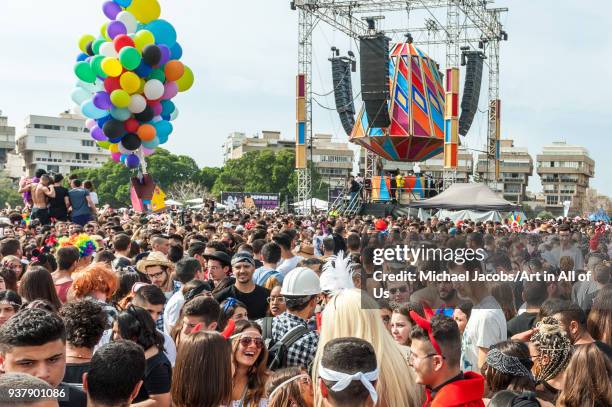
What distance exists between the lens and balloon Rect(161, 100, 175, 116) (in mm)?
13875

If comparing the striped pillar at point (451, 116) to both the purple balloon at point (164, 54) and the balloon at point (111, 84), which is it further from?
the balloon at point (111, 84)

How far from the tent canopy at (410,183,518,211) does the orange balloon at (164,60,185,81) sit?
8.66m

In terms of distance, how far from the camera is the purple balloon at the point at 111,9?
42.9 ft

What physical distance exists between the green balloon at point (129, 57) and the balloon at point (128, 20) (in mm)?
730

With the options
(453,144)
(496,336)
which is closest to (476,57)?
(453,144)

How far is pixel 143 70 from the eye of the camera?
42.4 feet

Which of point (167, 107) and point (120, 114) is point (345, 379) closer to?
point (120, 114)

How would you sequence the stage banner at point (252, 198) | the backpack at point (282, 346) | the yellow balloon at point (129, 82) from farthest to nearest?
the stage banner at point (252, 198)
the yellow balloon at point (129, 82)
the backpack at point (282, 346)

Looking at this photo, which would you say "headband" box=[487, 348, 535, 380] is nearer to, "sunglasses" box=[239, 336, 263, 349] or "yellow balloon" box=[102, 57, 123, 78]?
"sunglasses" box=[239, 336, 263, 349]

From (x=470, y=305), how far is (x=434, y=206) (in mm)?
14674

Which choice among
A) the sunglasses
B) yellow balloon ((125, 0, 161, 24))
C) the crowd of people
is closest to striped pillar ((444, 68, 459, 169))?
yellow balloon ((125, 0, 161, 24))

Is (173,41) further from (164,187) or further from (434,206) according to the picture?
(164,187)

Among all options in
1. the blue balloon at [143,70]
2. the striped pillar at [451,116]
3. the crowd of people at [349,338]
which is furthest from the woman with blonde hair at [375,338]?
the striped pillar at [451,116]

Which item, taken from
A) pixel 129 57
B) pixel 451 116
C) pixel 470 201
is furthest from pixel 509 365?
pixel 451 116
